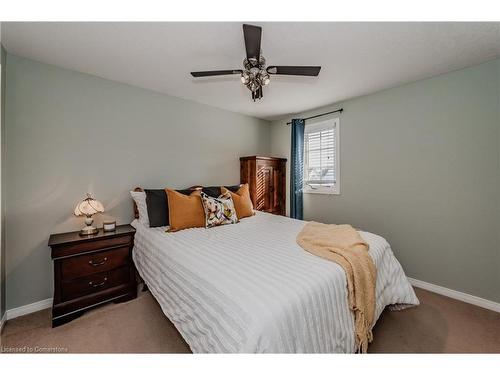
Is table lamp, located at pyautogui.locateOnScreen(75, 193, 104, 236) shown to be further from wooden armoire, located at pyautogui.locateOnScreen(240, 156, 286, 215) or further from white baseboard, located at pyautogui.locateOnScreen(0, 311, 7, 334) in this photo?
wooden armoire, located at pyautogui.locateOnScreen(240, 156, 286, 215)

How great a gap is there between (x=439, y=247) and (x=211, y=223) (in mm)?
2597

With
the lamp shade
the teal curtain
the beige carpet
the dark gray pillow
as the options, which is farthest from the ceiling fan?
the beige carpet

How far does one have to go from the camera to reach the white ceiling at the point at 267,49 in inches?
64.1

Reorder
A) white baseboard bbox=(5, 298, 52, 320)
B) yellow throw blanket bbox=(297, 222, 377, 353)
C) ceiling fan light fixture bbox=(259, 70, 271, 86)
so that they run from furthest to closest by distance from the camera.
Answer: white baseboard bbox=(5, 298, 52, 320)
ceiling fan light fixture bbox=(259, 70, 271, 86)
yellow throw blanket bbox=(297, 222, 377, 353)

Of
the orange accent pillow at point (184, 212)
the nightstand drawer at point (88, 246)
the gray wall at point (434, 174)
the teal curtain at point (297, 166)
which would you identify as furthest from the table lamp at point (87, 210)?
the gray wall at point (434, 174)

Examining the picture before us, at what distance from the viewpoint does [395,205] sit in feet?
8.95

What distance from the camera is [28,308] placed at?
6.66ft

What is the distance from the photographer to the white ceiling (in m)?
1.63

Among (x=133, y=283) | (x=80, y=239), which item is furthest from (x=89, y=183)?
(x=133, y=283)

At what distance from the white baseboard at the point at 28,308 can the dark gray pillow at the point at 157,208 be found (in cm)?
122

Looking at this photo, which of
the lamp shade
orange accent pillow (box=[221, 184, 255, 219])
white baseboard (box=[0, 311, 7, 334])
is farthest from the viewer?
orange accent pillow (box=[221, 184, 255, 219])

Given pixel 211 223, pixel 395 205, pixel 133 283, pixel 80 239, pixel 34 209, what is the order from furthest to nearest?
pixel 395 205 → pixel 211 223 → pixel 133 283 → pixel 34 209 → pixel 80 239

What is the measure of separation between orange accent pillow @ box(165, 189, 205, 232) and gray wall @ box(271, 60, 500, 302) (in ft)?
7.19

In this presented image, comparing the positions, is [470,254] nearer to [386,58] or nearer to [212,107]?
[386,58]
